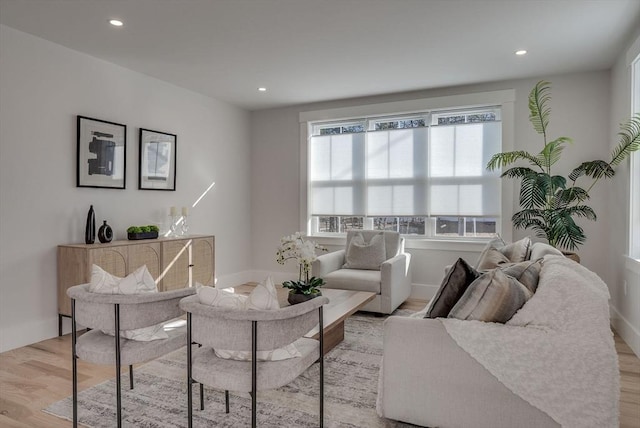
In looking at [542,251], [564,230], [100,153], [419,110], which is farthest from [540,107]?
[100,153]

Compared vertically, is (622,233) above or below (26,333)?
above

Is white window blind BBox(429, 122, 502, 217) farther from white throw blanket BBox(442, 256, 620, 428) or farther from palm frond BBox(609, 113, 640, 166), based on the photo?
white throw blanket BBox(442, 256, 620, 428)

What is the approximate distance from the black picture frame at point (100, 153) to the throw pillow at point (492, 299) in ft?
12.0

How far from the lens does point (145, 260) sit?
412cm

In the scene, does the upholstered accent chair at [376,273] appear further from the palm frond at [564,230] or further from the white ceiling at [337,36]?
the white ceiling at [337,36]

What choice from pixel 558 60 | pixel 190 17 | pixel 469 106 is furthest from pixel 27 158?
pixel 558 60

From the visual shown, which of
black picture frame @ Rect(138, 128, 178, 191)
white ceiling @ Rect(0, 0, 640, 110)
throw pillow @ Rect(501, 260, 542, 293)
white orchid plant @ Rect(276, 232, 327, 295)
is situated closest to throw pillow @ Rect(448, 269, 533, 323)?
throw pillow @ Rect(501, 260, 542, 293)

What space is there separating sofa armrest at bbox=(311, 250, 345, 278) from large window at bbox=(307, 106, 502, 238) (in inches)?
34.5

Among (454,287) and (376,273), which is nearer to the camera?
(454,287)

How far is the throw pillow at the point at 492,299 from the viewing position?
1957mm

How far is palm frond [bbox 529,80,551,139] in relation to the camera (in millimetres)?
4172

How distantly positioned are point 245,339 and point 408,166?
4.15 meters

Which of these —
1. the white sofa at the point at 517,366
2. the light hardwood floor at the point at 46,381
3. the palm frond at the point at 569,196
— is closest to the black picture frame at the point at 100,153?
the light hardwood floor at the point at 46,381

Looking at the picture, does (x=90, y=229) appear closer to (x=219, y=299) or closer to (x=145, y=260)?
(x=145, y=260)
